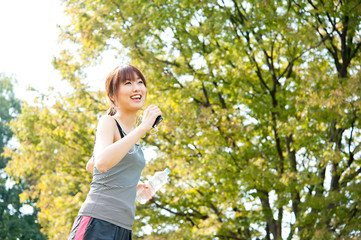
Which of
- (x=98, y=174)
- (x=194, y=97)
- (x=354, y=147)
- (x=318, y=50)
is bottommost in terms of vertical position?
(x=98, y=174)

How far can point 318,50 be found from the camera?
10.8 meters

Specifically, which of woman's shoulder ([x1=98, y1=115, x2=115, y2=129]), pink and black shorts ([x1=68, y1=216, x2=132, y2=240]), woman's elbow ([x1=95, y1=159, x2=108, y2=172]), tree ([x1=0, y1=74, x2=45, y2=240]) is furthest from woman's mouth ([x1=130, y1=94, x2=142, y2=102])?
tree ([x1=0, y1=74, x2=45, y2=240])

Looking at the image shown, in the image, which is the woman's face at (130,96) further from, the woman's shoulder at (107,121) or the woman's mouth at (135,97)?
the woman's shoulder at (107,121)

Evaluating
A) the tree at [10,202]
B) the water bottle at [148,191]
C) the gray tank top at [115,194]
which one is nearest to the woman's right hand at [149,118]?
the gray tank top at [115,194]

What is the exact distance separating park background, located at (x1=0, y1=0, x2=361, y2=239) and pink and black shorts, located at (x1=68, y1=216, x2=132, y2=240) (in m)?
6.88

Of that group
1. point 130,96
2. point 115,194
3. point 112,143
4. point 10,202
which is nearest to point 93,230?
point 115,194

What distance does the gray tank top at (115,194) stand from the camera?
7.98 ft

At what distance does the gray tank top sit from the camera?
2.43 metres

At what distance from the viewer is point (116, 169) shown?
2473 millimetres

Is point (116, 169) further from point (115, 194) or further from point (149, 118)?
point (149, 118)

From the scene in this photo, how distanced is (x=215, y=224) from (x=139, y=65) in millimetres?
4108

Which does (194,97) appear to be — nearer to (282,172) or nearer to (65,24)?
(282,172)

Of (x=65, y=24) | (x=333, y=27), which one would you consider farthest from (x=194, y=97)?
(x=65, y=24)

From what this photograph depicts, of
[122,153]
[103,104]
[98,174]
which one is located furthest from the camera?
[103,104]
